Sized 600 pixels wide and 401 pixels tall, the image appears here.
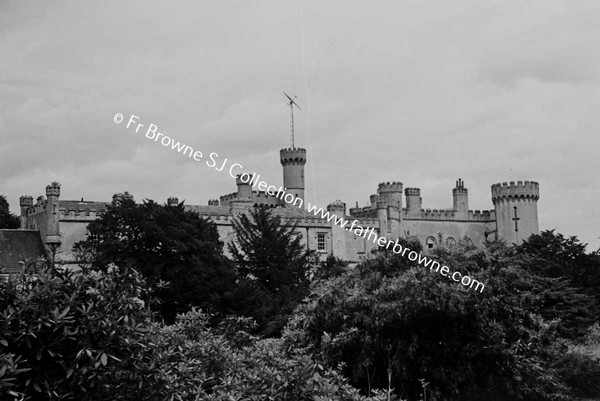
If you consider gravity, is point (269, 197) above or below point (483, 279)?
above

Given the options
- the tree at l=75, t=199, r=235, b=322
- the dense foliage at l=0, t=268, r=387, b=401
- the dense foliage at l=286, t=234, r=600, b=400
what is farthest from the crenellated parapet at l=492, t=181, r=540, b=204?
the dense foliage at l=0, t=268, r=387, b=401

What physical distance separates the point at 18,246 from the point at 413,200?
33.7m

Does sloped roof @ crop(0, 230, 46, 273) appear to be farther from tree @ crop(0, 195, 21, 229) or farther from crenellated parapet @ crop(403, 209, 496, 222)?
crenellated parapet @ crop(403, 209, 496, 222)

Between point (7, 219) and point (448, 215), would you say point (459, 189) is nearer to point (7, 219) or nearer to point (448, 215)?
point (448, 215)

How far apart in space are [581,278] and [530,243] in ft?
15.7

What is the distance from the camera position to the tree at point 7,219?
6269 cm

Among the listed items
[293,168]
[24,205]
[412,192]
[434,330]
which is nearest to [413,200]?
[412,192]

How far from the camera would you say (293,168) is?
68062 mm

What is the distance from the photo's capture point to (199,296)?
1427 inches

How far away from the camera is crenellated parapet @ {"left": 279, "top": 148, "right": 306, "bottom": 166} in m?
68.1

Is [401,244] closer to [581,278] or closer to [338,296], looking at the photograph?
[338,296]

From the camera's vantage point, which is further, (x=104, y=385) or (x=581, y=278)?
(x=581, y=278)

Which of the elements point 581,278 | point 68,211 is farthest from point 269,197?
point 581,278

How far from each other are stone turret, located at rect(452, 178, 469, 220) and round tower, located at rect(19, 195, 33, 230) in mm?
34942
